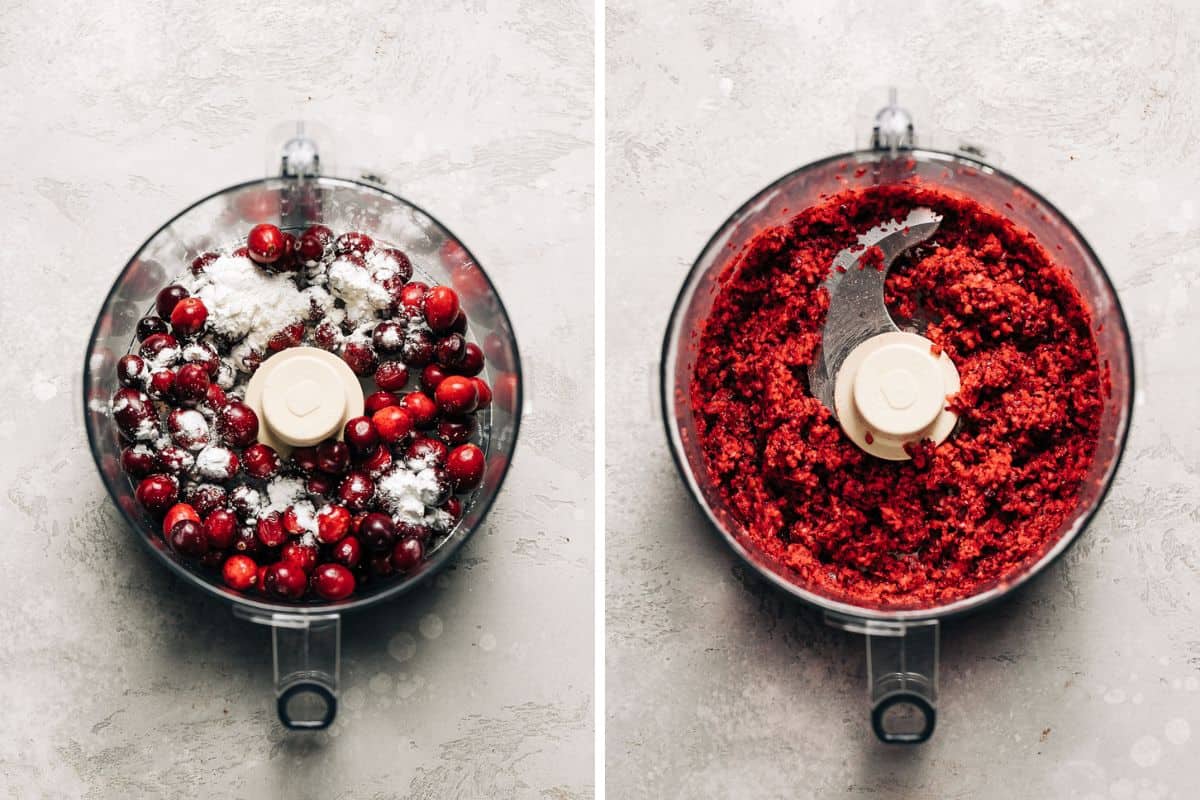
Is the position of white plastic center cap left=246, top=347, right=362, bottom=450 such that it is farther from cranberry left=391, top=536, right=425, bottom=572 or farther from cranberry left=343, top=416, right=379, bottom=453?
cranberry left=391, top=536, right=425, bottom=572

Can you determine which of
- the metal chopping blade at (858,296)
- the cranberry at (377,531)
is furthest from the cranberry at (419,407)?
the metal chopping blade at (858,296)

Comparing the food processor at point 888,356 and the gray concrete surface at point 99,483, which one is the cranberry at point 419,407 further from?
the food processor at point 888,356

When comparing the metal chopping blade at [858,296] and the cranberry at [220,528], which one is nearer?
the cranberry at [220,528]

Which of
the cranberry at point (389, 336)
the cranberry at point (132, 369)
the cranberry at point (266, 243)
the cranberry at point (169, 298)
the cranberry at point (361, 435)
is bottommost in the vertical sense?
the cranberry at point (361, 435)

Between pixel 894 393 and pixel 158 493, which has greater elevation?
pixel 894 393

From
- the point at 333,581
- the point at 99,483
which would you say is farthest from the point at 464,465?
the point at 99,483

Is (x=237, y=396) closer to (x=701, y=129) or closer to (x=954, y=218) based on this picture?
(x=701, y=129)

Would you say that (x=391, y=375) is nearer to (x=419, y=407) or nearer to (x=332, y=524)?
(x=419, y=407)
